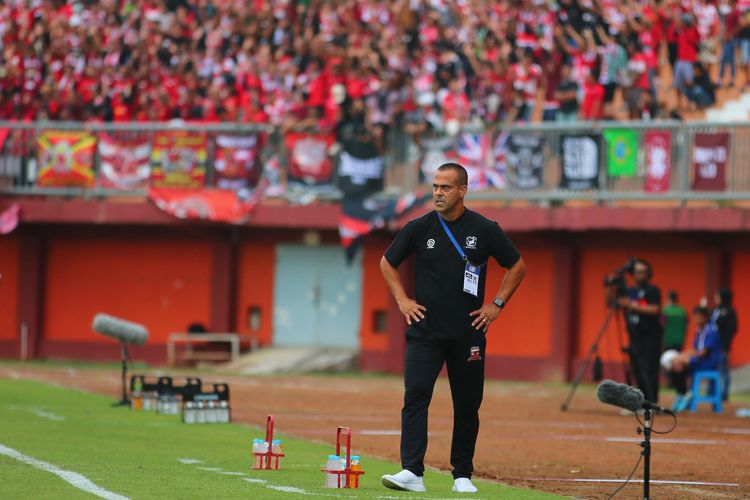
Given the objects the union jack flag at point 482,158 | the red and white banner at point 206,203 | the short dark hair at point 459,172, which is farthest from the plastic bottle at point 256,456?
the red and white banner at point 206,203

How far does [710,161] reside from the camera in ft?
83.0

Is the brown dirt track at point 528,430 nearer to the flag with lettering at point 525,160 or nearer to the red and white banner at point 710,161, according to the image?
the flag with lettering at point 525,160

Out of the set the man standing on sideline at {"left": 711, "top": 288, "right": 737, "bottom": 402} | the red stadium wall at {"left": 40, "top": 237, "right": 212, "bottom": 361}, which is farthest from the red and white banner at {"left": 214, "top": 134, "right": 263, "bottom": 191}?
the man standing on sideline at {"left": 711, "top": 288, "right": 737, "bottom": 402}

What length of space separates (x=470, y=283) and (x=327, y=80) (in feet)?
64.2

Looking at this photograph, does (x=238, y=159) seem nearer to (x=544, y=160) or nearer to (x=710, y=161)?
(x=544, y=160)

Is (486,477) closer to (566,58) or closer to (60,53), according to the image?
(566,58)

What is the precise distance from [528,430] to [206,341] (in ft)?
48.6

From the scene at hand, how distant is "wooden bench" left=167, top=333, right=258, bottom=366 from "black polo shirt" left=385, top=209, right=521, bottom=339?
20520 mm

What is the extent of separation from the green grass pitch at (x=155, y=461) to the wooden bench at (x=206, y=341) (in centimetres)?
1246

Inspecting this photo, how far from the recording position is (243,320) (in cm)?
3181

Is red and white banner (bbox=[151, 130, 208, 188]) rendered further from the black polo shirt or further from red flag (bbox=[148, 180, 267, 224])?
the black polo shirt

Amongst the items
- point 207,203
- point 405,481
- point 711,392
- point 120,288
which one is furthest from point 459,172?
point 120,288

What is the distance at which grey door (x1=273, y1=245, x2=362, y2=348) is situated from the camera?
30.9m

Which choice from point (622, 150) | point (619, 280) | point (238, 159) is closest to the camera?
point (619, 280)
